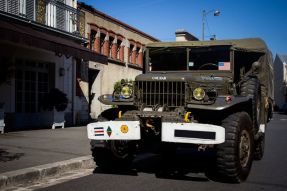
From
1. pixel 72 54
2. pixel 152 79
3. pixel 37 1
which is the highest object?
pixel 37 1

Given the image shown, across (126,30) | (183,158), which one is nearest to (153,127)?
(183,158)

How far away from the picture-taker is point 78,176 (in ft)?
22.8

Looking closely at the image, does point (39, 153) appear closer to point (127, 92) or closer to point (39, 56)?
point (127, 92)

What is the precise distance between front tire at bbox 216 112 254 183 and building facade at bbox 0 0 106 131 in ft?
25.2

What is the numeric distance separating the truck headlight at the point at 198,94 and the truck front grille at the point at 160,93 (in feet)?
0.79

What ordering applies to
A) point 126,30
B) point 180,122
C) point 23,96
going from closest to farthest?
point 180,122 → point 23,96 → point 126,30

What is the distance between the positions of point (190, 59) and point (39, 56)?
949 cm

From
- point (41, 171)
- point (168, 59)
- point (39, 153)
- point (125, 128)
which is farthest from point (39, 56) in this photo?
point (125, 128)

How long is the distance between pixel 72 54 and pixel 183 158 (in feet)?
22.2

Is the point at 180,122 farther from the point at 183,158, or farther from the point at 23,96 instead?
the point at 23,96

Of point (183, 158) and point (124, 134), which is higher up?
point (124, 134)

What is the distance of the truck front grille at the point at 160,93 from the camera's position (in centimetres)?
679

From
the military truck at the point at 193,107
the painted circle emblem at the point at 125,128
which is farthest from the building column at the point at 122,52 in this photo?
the painted circle emblem at the point at 125,128

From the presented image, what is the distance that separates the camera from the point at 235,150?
6016mm
